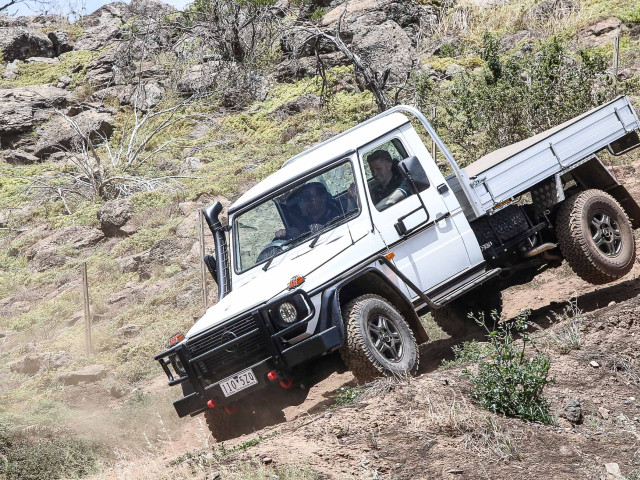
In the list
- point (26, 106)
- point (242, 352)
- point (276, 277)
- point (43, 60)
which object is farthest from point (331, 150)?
point (43, 60)

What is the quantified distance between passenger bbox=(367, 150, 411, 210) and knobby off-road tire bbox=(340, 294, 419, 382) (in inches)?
40.3

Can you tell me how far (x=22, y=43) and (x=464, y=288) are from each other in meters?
34.6

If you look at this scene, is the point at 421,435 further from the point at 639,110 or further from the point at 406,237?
the point at 639,110

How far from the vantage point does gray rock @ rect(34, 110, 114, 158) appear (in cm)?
2819

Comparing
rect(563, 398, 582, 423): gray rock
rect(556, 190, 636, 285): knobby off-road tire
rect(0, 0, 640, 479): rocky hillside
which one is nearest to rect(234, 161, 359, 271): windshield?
rect(0, 0, 640, 479): rocky hillside

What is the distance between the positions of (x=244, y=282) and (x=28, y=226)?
18474 mm

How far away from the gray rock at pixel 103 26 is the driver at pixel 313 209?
102 feet

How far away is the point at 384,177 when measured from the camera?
733 centimetres

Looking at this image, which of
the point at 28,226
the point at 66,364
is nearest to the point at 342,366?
the point at 66,364

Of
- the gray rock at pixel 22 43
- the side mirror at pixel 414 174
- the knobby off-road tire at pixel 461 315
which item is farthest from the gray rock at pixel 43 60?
the side mirror at pixel 414 174

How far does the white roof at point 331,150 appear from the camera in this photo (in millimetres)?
7316

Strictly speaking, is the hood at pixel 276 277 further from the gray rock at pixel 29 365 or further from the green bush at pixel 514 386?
the gray rock at pixel 29 365

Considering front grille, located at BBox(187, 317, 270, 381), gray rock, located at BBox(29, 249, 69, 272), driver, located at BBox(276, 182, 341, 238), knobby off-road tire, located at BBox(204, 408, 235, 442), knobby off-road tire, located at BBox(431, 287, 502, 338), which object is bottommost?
knobby off-road tire, located at BBox(431, 287, 502, 338)

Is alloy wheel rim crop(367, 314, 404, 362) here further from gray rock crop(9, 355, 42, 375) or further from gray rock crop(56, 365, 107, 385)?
gray rock crop(9, 355, 42, 375)
